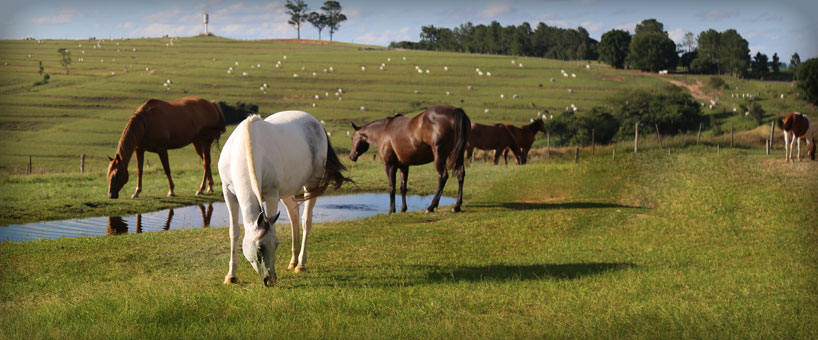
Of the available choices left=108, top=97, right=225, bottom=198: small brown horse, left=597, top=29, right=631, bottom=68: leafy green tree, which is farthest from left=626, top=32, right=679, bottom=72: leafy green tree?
left=108, top=97, right=225, bottom=198: small brown horse

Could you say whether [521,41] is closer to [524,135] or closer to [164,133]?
[524,135]

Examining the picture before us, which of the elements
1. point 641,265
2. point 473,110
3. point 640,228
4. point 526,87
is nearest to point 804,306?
point 641,265

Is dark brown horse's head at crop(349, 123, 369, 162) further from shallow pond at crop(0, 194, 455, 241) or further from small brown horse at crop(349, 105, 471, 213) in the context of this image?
shallow pond at crop(0, 194, 455, 241)

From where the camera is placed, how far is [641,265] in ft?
29.1

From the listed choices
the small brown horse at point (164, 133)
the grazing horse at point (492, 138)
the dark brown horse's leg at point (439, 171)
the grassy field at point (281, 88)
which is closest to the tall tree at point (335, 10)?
the dark brown horse's leg at point (439, 171)

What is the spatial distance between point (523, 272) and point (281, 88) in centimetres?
7398

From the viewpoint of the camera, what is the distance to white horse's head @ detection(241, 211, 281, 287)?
21.8 ft

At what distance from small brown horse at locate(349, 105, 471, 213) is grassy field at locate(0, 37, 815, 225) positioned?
2644cm

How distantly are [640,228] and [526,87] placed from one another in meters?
70.2

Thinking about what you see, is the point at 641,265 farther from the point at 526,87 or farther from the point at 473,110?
the point at 526,87

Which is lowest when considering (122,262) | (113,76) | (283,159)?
(122,262)

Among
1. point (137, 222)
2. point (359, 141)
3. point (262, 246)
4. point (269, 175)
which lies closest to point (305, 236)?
point (269, 175)

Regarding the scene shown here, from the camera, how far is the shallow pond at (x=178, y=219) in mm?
13320

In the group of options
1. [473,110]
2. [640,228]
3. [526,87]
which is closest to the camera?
[640,228]
